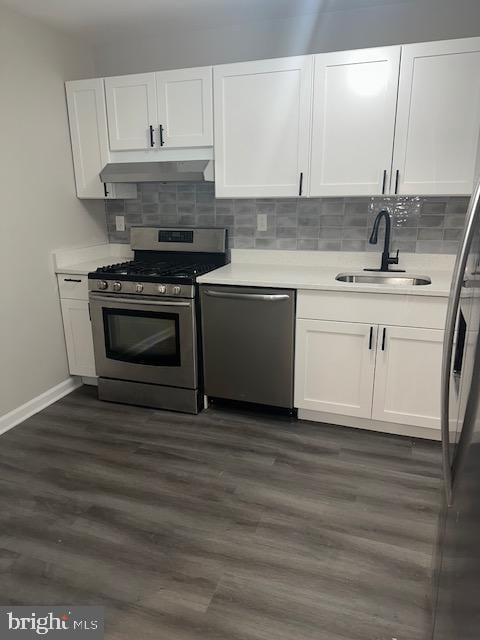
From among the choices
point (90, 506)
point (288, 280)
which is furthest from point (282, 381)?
point (90, 506)

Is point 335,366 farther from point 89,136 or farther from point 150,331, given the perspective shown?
point 89,136

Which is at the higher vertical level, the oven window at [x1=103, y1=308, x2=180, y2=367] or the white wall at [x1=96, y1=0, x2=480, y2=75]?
the white wall at [x1=96, y1=0, x2=480, y2=75]

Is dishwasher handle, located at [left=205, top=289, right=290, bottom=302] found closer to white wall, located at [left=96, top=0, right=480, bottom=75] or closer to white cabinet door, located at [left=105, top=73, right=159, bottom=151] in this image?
white cabinet door, located at [left=105, top=73, right=159, bottom=151]

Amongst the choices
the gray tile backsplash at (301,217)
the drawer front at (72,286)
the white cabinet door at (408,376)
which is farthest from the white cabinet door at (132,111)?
the white cabinet door at (408,376)

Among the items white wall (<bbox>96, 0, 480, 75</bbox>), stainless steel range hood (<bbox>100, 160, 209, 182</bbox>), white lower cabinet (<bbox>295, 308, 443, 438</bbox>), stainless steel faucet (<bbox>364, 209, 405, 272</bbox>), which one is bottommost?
white lower cabinet (<bbox>295, 308, 443, 438</bbox>)

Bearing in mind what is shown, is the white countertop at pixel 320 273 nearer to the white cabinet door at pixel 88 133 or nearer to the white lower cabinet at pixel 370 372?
the white lower cabinet at pixel 370 372

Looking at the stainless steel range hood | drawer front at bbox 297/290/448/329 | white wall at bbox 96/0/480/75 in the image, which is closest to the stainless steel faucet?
drawer front at bbox 297/290/448/329

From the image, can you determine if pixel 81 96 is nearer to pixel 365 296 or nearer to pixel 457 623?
pixel 365 296

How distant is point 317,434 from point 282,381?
1.22 feet

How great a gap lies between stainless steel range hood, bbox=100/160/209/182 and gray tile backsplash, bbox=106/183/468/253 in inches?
14.5

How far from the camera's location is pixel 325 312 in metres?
2.51

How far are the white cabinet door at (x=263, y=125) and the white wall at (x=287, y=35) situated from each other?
0.39 meters

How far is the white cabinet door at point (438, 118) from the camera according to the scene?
2.27 metres

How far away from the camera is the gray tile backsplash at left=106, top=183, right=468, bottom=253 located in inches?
109
